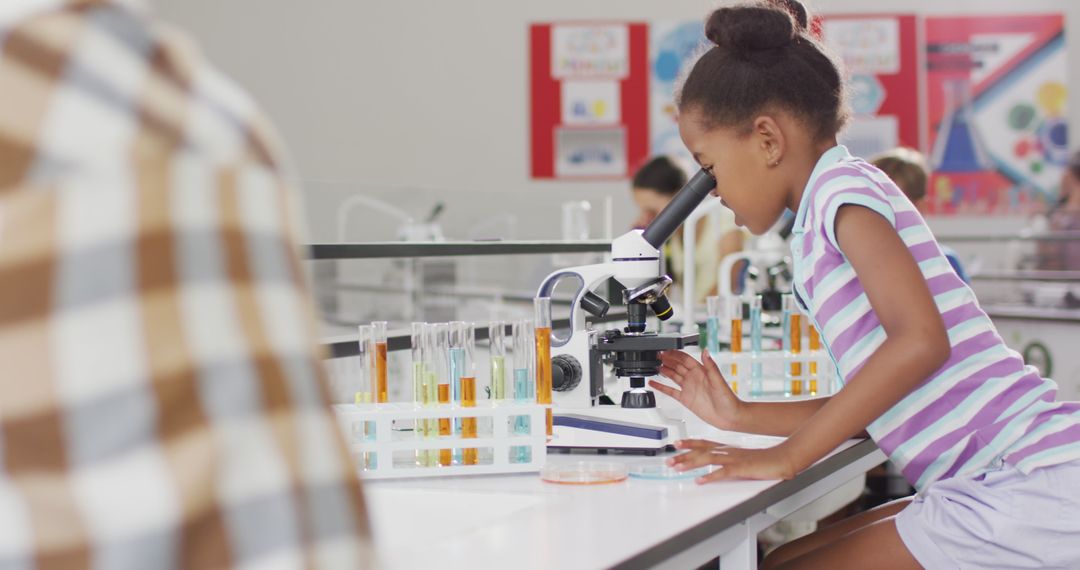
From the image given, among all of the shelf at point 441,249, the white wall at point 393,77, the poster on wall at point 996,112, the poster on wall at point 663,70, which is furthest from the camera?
the white wall at point 393,77

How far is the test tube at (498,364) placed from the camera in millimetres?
1557

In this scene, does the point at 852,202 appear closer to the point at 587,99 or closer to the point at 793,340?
the point at 793,340

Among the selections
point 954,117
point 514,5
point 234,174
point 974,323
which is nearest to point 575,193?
point 514,5

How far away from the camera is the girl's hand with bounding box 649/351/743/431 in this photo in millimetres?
1657

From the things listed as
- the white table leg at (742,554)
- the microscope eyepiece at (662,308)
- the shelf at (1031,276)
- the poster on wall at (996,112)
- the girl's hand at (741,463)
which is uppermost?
the poster on wall at (996,112)

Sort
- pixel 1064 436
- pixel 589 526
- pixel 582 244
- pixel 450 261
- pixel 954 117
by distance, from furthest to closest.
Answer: pixel 954 117 → pixel 450 261 → pixel 582 244 → pixel 1064 436 → pixel 589 526

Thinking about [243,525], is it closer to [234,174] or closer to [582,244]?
[234,174]

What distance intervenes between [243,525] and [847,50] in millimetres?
6581

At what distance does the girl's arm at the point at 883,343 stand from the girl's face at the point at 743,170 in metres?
0.19

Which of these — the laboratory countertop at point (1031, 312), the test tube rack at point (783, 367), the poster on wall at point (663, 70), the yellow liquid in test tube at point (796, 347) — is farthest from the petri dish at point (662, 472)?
the poster on wall at point (663, 70)

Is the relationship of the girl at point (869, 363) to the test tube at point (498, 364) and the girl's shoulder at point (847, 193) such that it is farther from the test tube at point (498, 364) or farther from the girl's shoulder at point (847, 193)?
the test tube at point (498, 364)

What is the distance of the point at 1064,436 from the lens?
1390mm

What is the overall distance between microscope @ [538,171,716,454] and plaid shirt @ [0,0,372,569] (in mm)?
1139

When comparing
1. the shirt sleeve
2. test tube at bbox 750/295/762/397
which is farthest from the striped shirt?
test tube at bbox 750/295/762/397
